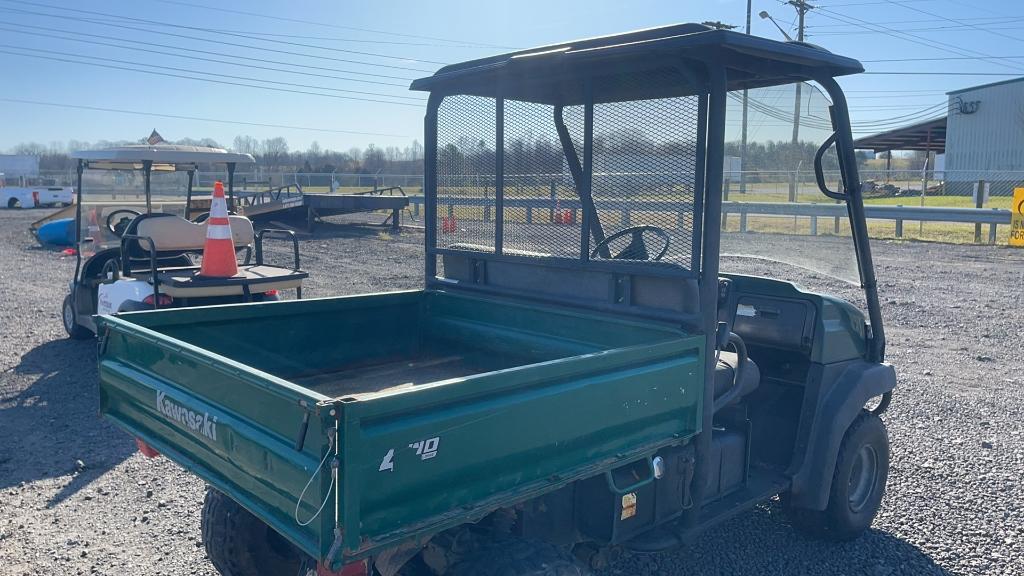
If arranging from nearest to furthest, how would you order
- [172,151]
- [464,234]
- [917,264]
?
[464,234] < [172,151] < [917,264]

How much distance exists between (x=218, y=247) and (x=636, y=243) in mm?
4484

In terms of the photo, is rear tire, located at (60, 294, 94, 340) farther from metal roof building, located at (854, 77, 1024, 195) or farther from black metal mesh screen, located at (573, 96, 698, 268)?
metal roof building, located at (854, 77, 1024, 195)

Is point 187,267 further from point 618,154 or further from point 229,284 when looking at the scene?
point 618,154

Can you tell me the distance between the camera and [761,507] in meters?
4.45

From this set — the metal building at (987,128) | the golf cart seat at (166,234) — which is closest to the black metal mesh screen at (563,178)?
the golf cart seat at (166,234)

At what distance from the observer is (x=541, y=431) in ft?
8.46

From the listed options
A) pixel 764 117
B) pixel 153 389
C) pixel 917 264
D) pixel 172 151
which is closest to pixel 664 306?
pixel 764 117

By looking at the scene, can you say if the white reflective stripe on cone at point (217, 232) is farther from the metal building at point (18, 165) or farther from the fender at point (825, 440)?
the metal building at point (18, 165)

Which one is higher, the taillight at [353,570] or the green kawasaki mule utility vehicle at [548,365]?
the green kawasaki mule utility vehicle at [548,365]

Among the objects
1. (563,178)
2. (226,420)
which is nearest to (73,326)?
(563,178)

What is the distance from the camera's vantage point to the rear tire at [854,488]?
3.93 m

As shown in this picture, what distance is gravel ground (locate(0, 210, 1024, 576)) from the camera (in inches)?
151

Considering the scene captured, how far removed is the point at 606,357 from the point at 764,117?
172cm

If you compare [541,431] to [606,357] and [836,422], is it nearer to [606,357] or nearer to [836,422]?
[606,357]
